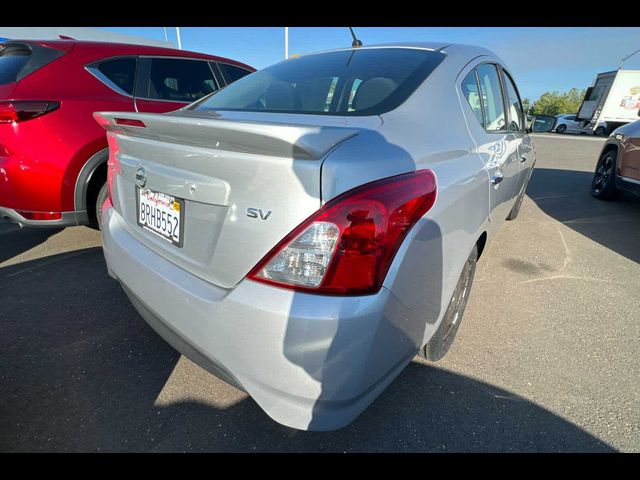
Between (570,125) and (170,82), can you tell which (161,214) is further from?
(570,125)

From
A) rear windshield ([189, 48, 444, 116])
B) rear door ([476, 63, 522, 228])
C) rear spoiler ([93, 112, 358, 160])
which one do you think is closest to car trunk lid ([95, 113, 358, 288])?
rear spoiler ([93, 112, 358, 160])

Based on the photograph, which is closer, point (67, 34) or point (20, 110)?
point (20, 110)

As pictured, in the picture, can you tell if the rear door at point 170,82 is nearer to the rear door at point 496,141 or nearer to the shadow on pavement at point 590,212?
the rear door at point 496,141

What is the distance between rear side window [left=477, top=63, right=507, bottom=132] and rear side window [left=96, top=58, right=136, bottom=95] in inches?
120

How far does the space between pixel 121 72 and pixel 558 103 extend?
71.4 metres

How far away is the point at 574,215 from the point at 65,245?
6363mm

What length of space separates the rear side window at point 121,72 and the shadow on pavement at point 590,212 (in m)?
5.26

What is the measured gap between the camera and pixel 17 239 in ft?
11.6

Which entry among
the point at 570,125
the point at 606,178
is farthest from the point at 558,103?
the point at 606,178

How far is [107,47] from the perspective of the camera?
3.22 metres

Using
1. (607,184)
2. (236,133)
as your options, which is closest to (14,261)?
(236,133)

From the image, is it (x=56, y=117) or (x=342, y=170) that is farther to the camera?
(x=56, y=117)

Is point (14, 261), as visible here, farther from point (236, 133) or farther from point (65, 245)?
point (236, 133)
